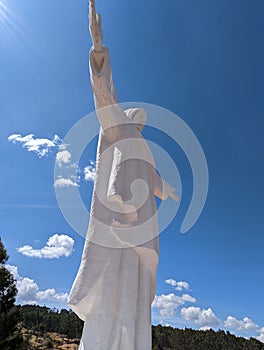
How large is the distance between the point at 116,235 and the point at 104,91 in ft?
7.46

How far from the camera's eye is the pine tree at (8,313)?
1430cm

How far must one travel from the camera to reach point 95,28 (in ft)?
16.3

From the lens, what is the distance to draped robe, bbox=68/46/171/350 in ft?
13.1

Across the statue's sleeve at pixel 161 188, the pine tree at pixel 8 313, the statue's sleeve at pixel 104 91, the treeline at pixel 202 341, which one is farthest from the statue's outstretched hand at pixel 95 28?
the treeline at pixel 202 341

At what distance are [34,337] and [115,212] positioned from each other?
177 feet

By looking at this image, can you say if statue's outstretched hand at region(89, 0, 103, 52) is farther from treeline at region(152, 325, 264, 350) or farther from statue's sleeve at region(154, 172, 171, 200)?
treeline at region(152, 325, 264, 350)

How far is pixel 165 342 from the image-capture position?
46844mm

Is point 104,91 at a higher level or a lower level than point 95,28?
lower

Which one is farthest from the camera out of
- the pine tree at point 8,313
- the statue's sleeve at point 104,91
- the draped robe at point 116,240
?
the pine tree at point 8,313

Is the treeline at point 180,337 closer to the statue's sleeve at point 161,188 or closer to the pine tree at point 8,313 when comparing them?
the pine tree at point 8,313

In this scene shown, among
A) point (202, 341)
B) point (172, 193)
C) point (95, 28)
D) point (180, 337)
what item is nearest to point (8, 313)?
point (172, 193)

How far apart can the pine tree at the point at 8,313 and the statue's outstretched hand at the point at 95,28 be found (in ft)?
43.9

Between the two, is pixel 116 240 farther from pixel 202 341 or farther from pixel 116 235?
pixel 202 341

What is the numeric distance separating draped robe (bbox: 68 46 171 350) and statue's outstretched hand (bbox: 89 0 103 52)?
0.44 feet
